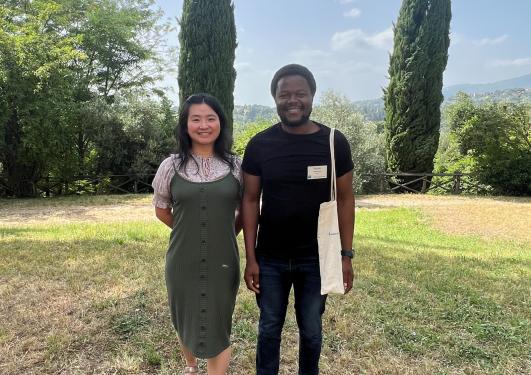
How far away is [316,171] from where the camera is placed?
2086 millimetres

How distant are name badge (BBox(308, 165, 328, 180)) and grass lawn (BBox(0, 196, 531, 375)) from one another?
1.41 metres

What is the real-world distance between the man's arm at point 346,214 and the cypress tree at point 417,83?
1574 centimetres

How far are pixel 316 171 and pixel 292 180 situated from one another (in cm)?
13

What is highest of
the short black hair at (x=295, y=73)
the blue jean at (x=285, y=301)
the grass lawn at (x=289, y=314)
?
the short black hair at (x=295, y=73)

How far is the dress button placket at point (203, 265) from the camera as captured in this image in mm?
2111

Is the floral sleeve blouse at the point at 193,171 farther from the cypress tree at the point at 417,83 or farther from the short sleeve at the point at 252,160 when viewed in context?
the cypress tree at the point at 417,83

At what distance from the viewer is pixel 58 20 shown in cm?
1666

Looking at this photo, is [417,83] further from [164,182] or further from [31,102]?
[164,182]

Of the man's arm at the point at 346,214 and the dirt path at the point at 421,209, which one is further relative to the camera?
the dirt path at the point at 421,209

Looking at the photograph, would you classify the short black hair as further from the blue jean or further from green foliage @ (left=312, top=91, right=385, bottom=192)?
green foliage @ (left=312, top=91, right=385, bottom=192)

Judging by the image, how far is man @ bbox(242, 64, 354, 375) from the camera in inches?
82.1

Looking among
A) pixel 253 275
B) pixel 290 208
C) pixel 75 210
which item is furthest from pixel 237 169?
pixel 75 210

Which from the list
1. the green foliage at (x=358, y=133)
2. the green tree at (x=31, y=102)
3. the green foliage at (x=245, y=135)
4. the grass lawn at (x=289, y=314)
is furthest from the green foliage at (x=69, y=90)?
the grass lawn at (x=289, y=314)

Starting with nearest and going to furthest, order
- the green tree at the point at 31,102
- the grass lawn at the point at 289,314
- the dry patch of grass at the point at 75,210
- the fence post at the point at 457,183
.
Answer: the grass lawn at the point at 289,314 < the dry patch of grass at the point at 75,210 < the green tree at the point at 31,102 < the fence post at the point at 457,183
